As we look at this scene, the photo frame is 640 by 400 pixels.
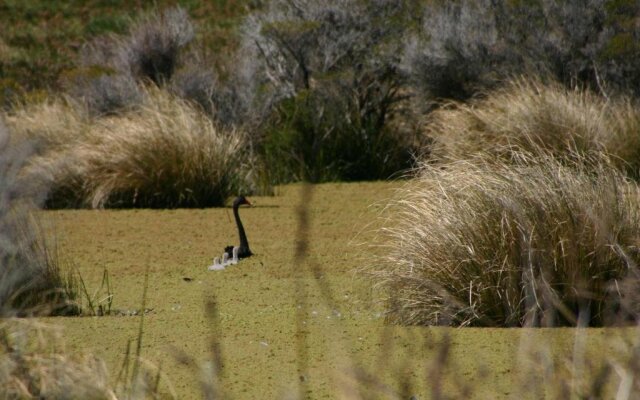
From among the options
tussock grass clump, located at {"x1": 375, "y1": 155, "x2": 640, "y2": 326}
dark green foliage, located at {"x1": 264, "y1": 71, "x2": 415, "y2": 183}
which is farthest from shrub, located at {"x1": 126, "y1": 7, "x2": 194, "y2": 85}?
tussock grass clump, located at {"x1": 375, "y1": 155, "x2": 640, "y2": 326}

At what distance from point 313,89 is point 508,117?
15.7 feet

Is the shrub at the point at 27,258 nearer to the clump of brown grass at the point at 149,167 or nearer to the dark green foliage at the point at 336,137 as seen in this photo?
the clump of brown grass at the point at 149,167

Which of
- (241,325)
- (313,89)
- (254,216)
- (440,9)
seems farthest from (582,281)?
(440,9)

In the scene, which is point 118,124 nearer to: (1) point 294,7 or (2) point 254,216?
(2) point 254,216

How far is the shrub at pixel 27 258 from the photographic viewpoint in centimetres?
632

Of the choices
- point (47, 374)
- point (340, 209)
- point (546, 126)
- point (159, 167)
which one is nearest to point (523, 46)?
point (546, 126)

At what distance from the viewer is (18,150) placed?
661 cm

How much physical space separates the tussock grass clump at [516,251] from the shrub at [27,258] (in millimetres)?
1836

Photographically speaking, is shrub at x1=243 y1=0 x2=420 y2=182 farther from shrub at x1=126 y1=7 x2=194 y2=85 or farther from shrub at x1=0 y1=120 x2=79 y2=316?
shrub at x1=0 y1=120 x2=79 y2=316

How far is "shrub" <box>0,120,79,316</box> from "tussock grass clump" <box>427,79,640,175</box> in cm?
521

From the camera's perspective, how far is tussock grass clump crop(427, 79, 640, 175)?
1192cm

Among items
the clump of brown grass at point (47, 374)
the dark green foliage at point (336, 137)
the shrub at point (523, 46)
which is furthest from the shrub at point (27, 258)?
the shrub at point (523, 46)

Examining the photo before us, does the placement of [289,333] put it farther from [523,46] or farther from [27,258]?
[523,46]

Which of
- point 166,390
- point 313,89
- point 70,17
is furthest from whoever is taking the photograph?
point 70,17
